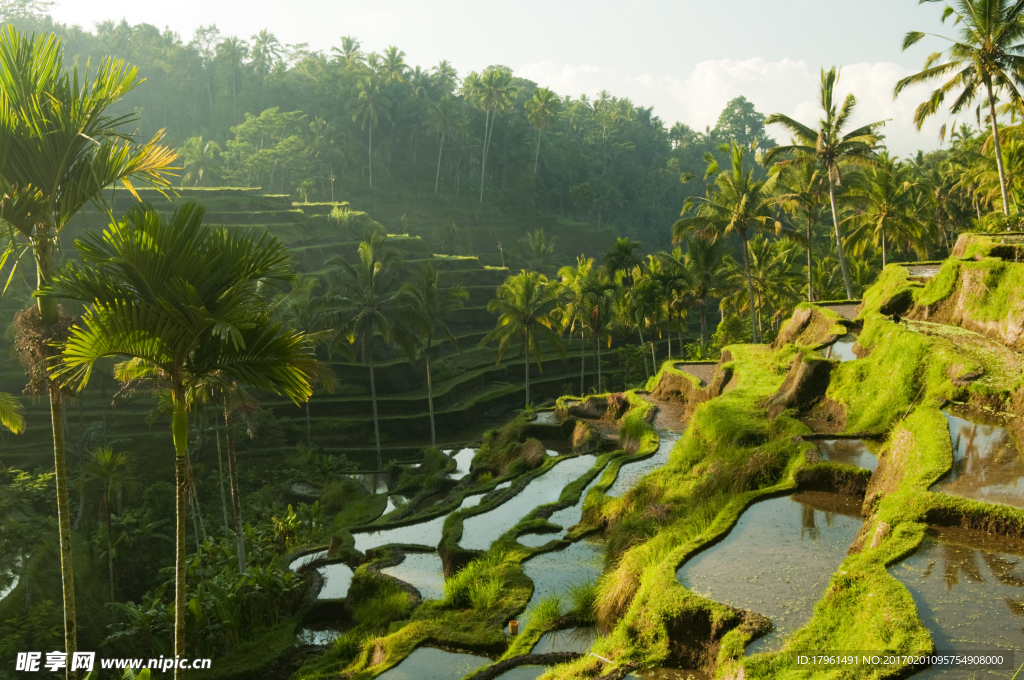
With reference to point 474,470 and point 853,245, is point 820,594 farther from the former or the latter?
point 853,245

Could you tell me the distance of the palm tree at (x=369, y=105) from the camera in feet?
204

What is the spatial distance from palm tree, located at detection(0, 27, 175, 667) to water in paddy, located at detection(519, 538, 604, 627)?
6451 millimetres

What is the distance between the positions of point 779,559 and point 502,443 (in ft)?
47.4

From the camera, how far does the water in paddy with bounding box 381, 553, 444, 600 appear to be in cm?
1214

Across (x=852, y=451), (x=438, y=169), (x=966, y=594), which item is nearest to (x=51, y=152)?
(x=966, y=594)

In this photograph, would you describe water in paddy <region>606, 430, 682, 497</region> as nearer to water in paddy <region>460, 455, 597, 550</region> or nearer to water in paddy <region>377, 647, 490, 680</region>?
water in paddy <region>460, 455, 597, 550</region>

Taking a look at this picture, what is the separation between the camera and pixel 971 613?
236 inches

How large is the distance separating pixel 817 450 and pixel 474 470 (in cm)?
1201

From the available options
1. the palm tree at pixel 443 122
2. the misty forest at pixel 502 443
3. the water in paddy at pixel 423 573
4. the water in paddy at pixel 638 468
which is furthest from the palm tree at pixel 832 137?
the palm tree at pixel 443 122

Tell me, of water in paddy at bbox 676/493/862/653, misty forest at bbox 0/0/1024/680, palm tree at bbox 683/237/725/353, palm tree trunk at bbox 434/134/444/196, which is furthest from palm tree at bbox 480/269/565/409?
Result: palm tree trunk at bbox 434/134/444/196

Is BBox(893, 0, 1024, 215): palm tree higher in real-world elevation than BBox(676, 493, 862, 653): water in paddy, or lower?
higher

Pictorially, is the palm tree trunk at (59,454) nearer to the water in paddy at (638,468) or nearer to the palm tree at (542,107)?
the water in paddy at (638,468)

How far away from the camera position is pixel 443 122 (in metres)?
64.5

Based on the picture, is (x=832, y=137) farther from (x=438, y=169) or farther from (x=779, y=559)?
(x=438, y=169)
